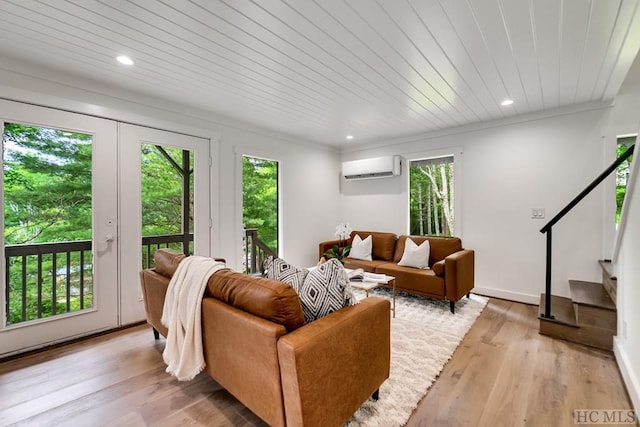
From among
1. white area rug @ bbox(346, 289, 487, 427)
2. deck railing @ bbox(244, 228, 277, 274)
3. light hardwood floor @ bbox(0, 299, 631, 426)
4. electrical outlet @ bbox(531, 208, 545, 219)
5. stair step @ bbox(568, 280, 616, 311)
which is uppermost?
electrical outlet @ bbox(531, 208, 545, 219)

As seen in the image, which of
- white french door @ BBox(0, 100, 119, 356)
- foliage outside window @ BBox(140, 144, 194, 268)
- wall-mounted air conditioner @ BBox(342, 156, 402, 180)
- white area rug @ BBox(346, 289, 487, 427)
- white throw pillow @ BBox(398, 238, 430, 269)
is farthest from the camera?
wall-mounted air conditioner @ BBox(342, 156, 402, 180)

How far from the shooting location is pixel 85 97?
8.28ft

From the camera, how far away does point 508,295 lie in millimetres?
3600

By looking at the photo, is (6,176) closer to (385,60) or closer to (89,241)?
(89,241)

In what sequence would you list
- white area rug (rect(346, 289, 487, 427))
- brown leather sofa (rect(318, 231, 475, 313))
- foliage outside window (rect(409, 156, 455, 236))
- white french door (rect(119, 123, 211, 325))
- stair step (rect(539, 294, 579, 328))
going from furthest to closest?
foliage outside window (rect(409, 156, 455, 236)) → brown leather sofa (rect(318, 231, 475, 313)) → white french door (rect(119, 123, 211, 325)) → stair step (rect(539, 294, 579, 328)) → white area rug (rect(346, 289, 487, 427))

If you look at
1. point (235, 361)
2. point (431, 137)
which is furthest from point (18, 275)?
point (431, 137)

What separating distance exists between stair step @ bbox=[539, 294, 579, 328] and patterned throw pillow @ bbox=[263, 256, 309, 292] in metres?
2.53

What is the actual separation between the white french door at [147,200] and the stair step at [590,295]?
3.93 meters

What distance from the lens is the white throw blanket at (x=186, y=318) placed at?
1.65m

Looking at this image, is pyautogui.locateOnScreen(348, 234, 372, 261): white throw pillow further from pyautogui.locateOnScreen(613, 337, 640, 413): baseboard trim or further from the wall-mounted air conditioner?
pyautogui.locateOnScreen(613, 337, 640, 413): baseboard trim

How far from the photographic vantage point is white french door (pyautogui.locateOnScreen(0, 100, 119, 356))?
2.26 metres

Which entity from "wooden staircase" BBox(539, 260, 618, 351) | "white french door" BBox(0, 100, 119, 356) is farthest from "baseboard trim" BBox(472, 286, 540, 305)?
"white french door" BBox(0, 100, 119, 356)

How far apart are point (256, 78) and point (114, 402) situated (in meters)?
2.62

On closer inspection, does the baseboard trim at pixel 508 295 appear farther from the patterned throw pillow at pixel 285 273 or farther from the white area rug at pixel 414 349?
the patterned throw pillow at pixel 285 273
